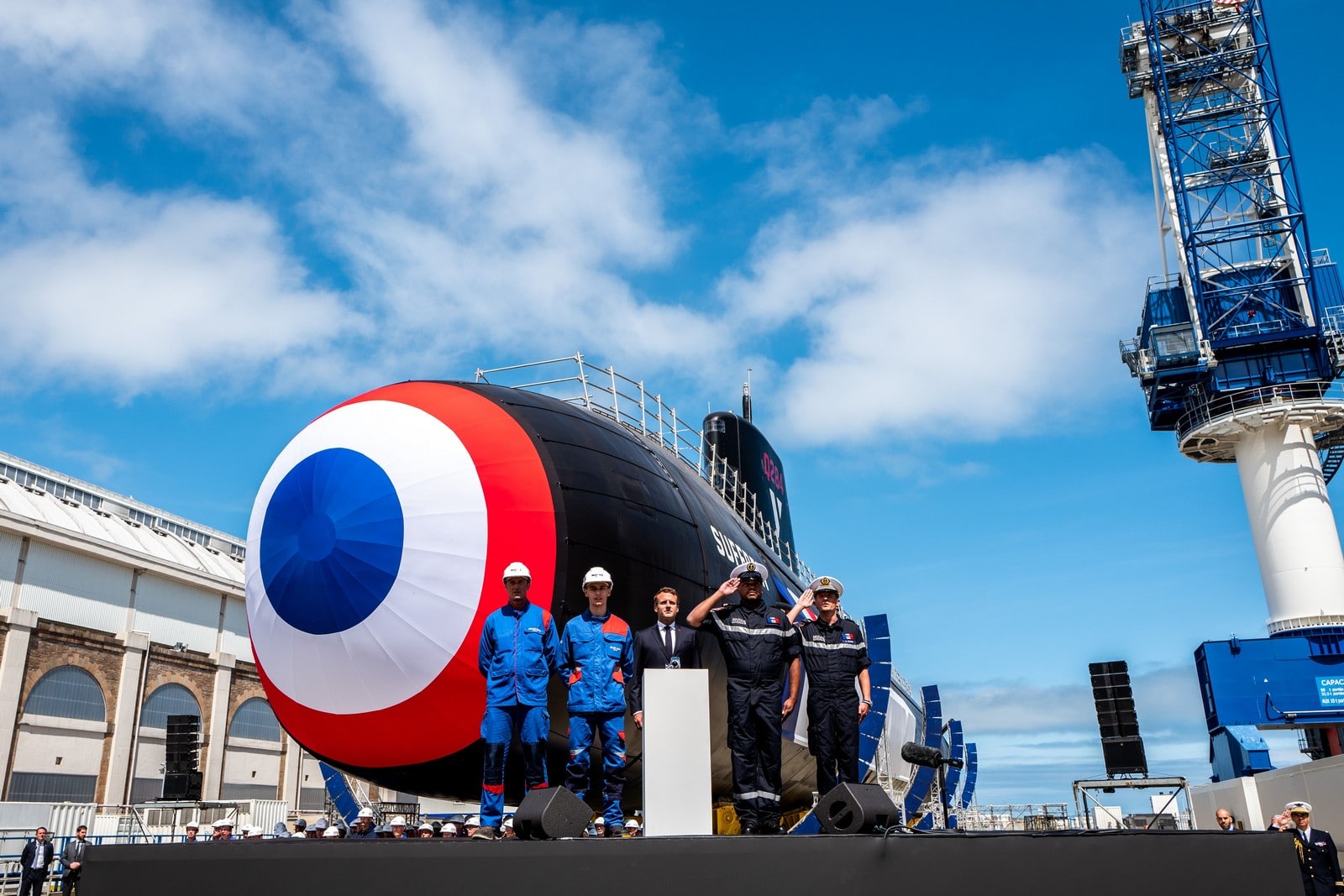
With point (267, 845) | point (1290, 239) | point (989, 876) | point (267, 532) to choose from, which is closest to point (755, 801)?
point (989, 876)

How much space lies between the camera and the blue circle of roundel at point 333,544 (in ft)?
24.2

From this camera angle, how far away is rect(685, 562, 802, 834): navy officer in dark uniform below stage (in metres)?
6.57

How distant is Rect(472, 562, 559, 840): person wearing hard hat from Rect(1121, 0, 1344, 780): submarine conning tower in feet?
99.6

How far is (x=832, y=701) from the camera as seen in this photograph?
7246 millimetres

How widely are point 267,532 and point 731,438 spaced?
1477cm

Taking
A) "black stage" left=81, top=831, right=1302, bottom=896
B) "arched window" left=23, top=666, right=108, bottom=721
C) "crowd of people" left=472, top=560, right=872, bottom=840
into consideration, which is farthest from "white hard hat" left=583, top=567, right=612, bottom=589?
"arched window" left=23, top=666, right=108, bottom=721

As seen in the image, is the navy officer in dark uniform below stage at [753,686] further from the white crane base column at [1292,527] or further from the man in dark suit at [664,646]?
the white crane base column at [1292,527]

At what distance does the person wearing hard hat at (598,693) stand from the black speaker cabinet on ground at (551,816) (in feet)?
6.42

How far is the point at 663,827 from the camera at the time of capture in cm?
511

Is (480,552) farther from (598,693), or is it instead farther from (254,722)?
(254,722)

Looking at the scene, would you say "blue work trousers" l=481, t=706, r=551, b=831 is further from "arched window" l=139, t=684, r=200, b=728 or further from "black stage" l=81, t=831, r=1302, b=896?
"arched window" l=139, t=684, r=200, b=728

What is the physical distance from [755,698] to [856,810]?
2207 mm

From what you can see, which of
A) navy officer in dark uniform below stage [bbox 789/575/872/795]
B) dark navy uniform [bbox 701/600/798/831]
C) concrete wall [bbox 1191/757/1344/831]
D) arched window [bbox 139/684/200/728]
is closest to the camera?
dark navy uniform [bbox 701/600/798/831]

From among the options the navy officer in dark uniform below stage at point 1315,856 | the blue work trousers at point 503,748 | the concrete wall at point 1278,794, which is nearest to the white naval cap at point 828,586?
the blue work trousers at point 503,748
